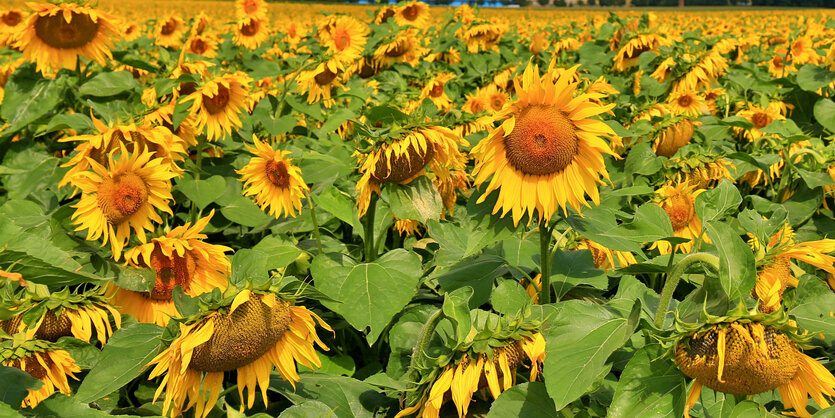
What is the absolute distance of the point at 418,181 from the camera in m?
2.25

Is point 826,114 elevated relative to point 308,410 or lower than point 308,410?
elevated

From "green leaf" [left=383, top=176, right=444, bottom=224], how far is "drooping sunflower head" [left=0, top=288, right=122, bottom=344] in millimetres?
968

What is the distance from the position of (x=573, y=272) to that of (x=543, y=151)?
52 centimetres

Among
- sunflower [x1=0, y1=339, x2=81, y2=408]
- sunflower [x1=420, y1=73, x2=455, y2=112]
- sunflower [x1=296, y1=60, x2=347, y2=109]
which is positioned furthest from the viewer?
sunflower [x1=420, y1=73, x2=455, y2=112]

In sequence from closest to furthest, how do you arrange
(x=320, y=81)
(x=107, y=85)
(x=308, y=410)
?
(x=308, y=410)
(x=107, y=85)
(x=320, y=81)

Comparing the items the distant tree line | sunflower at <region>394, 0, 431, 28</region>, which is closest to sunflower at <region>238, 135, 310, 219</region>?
sunflower at <region>394, 0, 431, 28</region>

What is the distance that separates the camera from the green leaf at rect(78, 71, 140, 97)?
3457mm

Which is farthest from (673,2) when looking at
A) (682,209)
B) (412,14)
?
(682,209)

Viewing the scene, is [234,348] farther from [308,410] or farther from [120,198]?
[120,198]

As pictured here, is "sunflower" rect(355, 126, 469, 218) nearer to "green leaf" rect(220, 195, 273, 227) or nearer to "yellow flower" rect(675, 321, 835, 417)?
"green leaf" rect(220, 195, 273, 227)

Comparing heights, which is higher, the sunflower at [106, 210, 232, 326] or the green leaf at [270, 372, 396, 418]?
the sunflower at [106, 210, 232, 326]

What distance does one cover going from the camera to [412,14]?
6914 millimetres

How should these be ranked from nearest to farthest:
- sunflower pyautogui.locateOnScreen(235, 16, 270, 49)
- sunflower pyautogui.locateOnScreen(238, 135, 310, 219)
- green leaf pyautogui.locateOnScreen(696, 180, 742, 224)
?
green leaf pyautogui.locateOnScreen(696, 180, 742, 224) → sunflower pyautogui.locateOnScreen(238, 135, 310, 219) → sunflower pyautogui.locateOnScreen(235, 16, 270, 49)

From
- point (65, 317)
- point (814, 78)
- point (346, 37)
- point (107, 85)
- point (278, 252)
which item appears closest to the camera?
point (65, 317)
